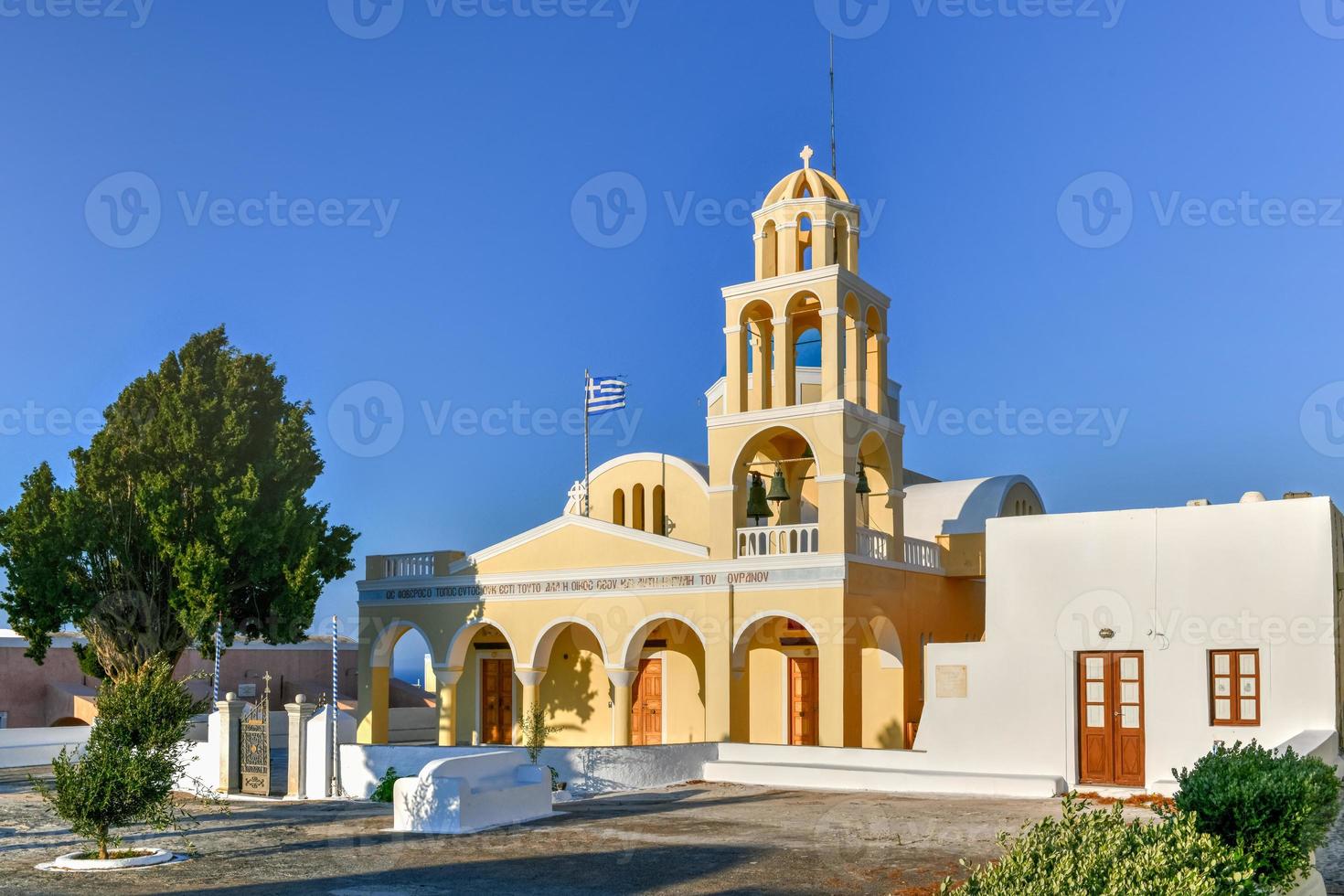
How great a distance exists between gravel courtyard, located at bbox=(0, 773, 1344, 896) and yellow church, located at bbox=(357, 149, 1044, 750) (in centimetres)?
392

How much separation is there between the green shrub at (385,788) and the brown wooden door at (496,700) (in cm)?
788

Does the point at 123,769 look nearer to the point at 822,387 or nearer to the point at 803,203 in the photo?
the point at 822,387

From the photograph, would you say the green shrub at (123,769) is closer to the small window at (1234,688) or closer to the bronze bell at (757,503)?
the bronze bell at (757,503)

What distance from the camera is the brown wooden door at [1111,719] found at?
57.5 feet

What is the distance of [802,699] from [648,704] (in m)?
3.26

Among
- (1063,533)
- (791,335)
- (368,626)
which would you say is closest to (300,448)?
(368,626)

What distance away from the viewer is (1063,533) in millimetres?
18312

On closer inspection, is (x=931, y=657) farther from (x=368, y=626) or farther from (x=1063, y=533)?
(x=368, y=626)

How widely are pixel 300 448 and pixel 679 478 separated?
7.20m

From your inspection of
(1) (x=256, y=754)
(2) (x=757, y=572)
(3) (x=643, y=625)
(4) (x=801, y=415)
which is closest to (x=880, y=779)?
(2) (x=757, y=572)

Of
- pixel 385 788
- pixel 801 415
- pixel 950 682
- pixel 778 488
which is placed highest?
pixel 801 415

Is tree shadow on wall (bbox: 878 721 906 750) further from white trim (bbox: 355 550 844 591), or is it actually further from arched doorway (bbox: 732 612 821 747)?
white trim (bbox: 355 550 844 591)

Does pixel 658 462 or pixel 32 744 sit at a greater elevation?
pixel 658 462

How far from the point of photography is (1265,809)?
9.66 meters
